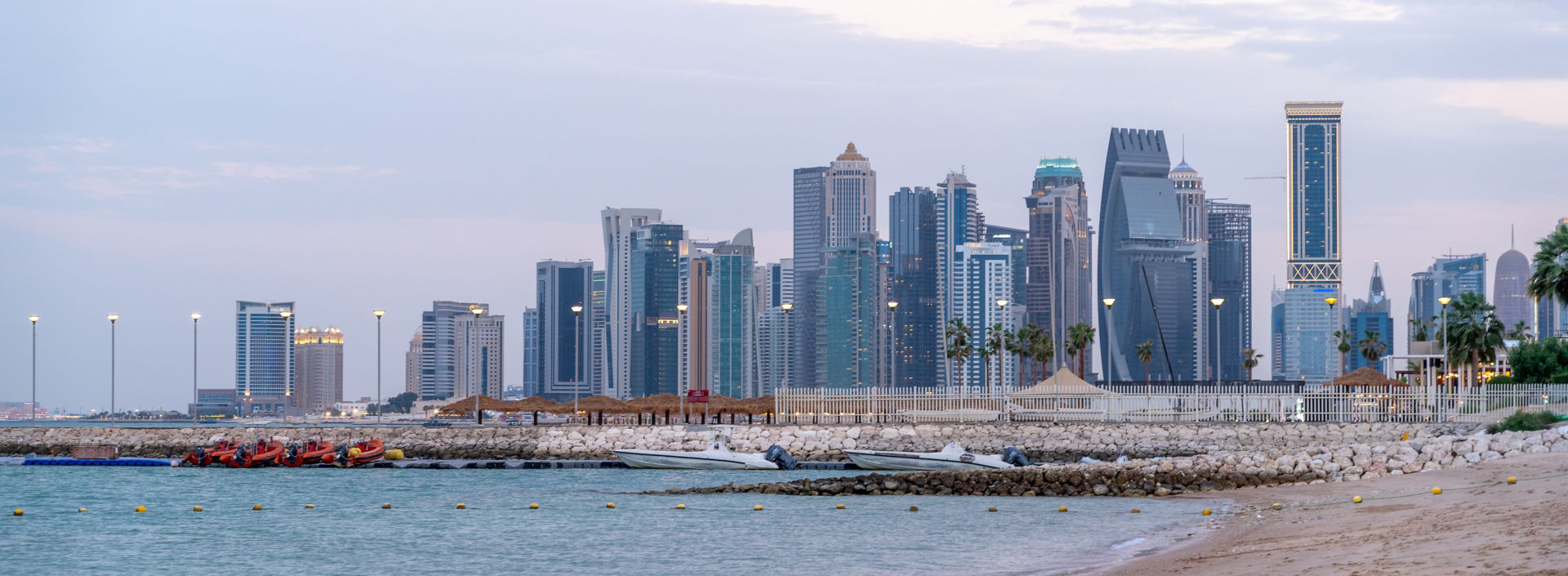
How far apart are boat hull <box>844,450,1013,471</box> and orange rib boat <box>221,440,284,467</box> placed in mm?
23915

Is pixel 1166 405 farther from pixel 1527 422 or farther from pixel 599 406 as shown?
pixel 599 406

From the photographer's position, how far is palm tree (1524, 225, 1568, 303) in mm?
58156

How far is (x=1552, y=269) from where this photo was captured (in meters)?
58.6

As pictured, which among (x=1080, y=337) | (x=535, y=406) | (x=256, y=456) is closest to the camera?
(x=256, y=456)

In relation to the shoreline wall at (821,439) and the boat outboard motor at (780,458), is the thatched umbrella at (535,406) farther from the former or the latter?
the boat outboard motor at (780,458)

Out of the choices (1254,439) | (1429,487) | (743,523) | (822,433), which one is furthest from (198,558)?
(1254,439)

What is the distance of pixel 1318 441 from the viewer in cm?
5200

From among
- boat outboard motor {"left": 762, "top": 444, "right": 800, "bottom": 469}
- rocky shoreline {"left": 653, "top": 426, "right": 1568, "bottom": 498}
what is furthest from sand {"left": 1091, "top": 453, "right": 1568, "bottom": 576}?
boat outboard motor {"left": 762, "top": 444, "right": 800, "bottom": 469}

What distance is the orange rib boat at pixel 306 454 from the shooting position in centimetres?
6144

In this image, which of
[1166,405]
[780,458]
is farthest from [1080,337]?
[780,458]

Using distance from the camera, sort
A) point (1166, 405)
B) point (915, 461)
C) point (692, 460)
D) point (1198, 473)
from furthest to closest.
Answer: point (1166, 405), point (692, 460), point (915, 461), point (1198, 473)

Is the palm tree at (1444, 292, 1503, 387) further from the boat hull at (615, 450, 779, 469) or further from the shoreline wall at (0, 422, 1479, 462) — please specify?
the boat hull at (615, 450, 779, 469)

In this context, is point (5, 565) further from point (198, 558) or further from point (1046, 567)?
point (1046, 567)

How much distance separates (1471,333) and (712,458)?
3981 cm
